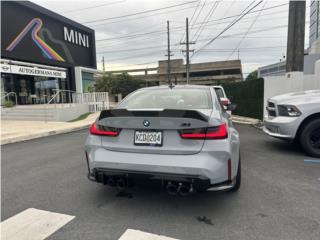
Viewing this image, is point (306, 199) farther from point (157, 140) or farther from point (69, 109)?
point (69, 109)

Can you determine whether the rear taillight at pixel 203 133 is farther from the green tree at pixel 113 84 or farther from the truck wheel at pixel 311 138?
the green tree at pixel 113 84

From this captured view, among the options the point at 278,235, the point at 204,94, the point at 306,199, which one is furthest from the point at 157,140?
the point at 306,199

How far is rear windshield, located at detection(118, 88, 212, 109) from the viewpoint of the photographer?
329 centimetres

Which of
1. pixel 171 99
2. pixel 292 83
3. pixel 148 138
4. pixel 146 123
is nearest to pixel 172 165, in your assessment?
pixel 148 138

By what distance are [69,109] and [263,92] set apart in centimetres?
1103

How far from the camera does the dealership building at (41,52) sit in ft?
53.2

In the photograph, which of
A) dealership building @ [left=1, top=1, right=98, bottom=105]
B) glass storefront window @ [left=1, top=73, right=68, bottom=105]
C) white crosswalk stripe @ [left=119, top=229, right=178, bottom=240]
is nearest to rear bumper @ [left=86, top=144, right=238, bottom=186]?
white crosswalk stripe @ [left=119, top=229, right=178, bottom=240]

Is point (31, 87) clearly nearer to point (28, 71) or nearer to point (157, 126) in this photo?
point (28, 71)

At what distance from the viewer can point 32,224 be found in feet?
8.54

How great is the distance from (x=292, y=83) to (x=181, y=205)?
7.87 meters

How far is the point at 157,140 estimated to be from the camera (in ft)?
8.57

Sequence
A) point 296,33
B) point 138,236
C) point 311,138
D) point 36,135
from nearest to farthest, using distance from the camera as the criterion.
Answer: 1. point 138,236
2. point 311,138
3. point 296,33
4. point 36,135

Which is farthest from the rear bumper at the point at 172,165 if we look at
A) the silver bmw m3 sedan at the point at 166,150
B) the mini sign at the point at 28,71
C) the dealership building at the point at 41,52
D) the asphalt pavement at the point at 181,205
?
the dealership building at the point at 41,52

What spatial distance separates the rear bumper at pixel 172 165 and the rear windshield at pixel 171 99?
2.77 ft
